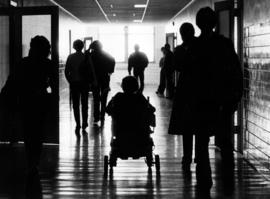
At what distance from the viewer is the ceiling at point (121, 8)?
13688mm

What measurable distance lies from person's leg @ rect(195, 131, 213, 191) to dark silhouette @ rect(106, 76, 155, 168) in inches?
34.2

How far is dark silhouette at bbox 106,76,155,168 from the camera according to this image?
4.51m

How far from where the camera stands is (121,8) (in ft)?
51.2

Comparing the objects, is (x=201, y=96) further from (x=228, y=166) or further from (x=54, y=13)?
(x=54, y=13)

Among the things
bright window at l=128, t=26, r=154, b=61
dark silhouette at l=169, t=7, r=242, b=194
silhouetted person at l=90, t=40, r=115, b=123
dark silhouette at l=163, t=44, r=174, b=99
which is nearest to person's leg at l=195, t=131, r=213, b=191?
dark silhouette at l=169, t=7, r=242, b=194

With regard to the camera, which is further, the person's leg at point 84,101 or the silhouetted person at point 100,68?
the silhouetted person at point 100,68

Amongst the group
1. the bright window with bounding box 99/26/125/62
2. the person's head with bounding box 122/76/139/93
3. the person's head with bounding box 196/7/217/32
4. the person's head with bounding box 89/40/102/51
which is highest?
the bright window with bounding box 99/26/125/62

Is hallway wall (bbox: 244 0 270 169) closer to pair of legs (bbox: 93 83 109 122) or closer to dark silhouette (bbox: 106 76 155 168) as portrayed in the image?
dark silhouette (bbox: 106 76 155 168)

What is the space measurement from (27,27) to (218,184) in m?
4.06

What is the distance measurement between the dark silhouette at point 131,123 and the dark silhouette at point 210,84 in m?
0.89

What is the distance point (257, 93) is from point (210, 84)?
1.87m

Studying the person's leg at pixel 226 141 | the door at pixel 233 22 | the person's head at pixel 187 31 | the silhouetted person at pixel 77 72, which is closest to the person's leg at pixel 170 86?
the silhouetted person at pixel 77 72

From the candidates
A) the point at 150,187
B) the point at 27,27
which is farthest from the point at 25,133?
the point at 27,27

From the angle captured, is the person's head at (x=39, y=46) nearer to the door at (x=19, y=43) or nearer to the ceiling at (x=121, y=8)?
the door at (x=19, y=43)
